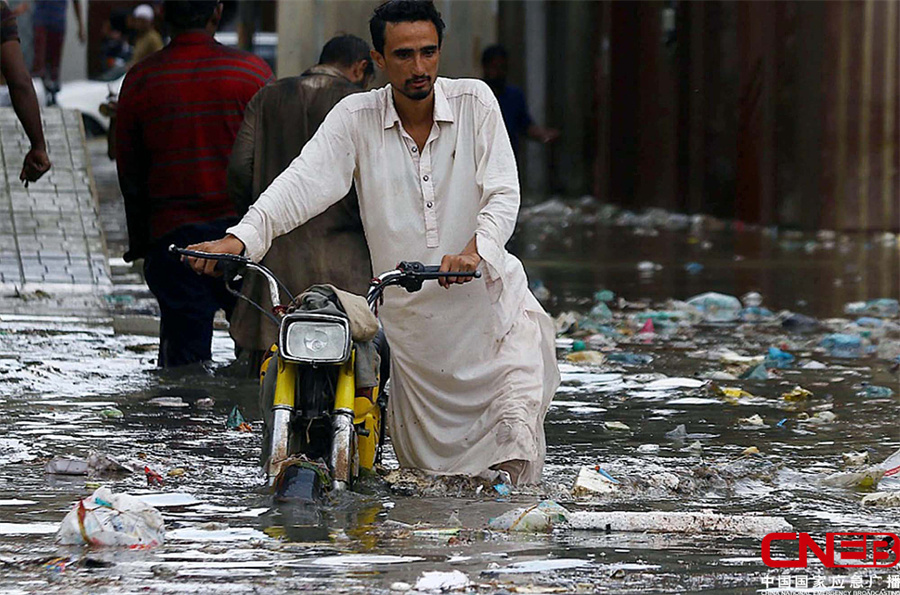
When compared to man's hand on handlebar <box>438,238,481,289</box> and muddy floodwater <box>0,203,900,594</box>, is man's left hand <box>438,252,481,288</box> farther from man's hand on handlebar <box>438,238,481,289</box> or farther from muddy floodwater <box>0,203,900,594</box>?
muddy floodwater <box>0,203,900,594</box>

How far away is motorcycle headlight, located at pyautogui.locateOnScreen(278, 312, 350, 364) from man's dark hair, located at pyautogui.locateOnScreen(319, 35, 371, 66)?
2889 mm

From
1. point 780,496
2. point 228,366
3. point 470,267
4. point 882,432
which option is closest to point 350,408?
point 470,267

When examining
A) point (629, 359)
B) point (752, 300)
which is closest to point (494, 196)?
point (629, 359)

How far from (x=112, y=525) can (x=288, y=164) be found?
3119mm

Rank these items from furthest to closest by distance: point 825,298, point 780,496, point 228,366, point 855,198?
point 855,198
point 825,298
point 228,366
point 780,496

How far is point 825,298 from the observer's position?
12062mm

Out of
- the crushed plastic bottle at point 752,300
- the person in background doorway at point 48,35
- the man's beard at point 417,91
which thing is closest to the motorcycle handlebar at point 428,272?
the man's beard at point 417,91

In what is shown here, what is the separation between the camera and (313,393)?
548 centimetres

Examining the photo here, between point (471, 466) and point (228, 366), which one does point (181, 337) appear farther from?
point (471, 466)

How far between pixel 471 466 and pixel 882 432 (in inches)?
79.6

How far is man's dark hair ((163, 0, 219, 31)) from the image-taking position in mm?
8312

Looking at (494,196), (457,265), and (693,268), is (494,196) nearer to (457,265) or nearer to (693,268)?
(457,265)

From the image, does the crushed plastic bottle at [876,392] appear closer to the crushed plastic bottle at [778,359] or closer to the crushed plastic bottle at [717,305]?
the crushed plastic bottle at [778,359]

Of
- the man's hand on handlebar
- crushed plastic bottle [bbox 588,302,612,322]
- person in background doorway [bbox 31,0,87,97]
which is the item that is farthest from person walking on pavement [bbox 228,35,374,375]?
person in background doorway [bbox 31,0,87,97]
